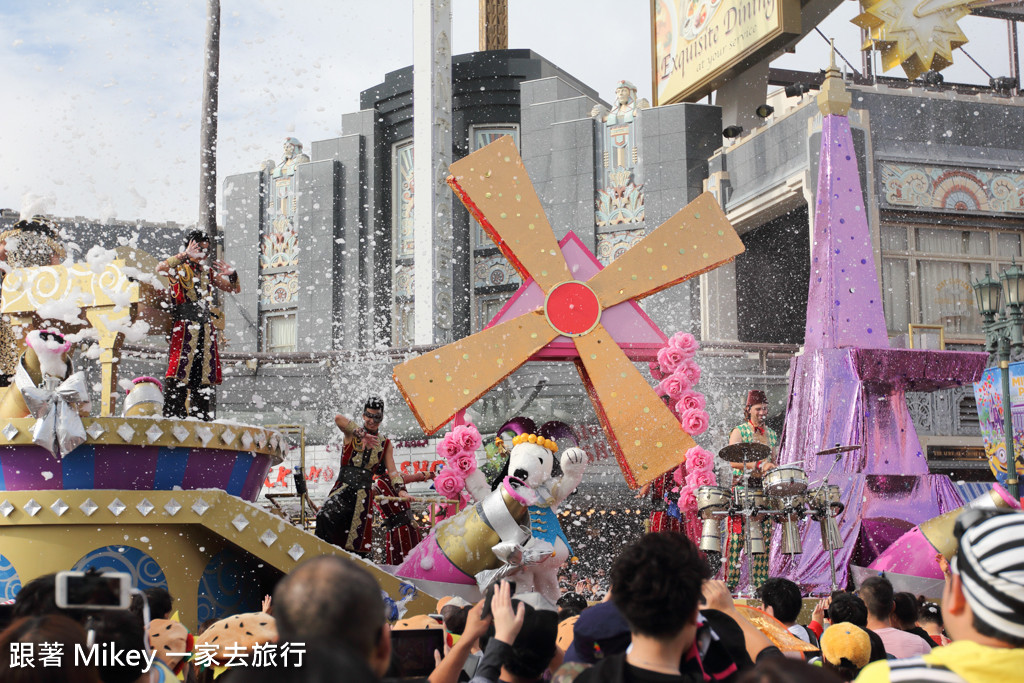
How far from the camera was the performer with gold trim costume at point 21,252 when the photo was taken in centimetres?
746

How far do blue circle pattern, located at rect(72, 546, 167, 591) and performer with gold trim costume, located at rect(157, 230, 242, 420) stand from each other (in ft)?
4.25

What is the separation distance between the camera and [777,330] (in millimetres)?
17750

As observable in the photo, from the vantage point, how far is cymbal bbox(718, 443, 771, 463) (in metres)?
8.26

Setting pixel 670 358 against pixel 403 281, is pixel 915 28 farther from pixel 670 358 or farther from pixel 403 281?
pixel 403 281

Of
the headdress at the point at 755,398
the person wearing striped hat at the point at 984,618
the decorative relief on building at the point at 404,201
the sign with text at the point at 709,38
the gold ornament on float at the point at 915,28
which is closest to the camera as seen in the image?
the person wearing striped hat at the point at 984,618

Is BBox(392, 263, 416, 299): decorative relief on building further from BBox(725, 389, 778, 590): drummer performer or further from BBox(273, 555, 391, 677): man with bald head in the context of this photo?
BBox(273, 555, 391, 677): man with bald head

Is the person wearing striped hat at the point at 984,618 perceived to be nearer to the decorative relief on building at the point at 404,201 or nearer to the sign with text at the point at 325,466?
the sign with text at the point at 325,466

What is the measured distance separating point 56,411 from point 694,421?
16.1 ft

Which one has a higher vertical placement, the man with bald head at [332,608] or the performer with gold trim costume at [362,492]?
the man with bald head at [332,608]

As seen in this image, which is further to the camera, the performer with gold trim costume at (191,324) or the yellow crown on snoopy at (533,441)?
the performer with gold trim costume at (191,324)

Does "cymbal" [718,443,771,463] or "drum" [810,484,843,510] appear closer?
"cymbal" [718,443,771,463]

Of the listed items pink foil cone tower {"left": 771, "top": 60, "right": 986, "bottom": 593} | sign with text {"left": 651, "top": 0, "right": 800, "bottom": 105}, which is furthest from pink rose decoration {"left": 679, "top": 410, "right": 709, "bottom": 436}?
sign with text {"left": 651, "top": 0, "right": 800, "bottom": 105}

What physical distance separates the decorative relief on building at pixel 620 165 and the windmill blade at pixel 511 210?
29.6 feet

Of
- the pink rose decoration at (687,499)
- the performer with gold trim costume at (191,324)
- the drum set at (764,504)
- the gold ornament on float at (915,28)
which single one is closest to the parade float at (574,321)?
the pink rose decoration at (687,499)
